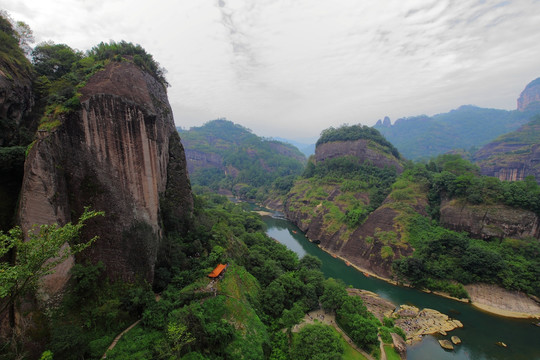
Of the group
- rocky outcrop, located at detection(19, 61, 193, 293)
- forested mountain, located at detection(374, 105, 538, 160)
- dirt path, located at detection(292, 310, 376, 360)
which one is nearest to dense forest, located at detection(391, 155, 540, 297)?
dirt path, located at detection(292, 310, 376, 360)

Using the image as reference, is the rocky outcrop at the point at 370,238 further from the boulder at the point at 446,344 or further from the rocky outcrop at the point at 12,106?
the rocky outcrop at the point at 12,106

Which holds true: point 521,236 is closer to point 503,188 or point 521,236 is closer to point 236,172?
point 503,188

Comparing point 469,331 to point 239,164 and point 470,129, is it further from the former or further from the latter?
point 470,129

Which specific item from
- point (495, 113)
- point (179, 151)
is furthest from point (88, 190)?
point (495, 113)

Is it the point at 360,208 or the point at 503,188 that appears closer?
the point at 503,188

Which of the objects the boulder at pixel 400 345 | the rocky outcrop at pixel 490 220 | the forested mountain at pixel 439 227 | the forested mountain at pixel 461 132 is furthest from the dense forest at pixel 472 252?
the forested mountain at pixel 461 132

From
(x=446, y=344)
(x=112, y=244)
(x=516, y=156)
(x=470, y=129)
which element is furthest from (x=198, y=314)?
(x=470, y=129)
